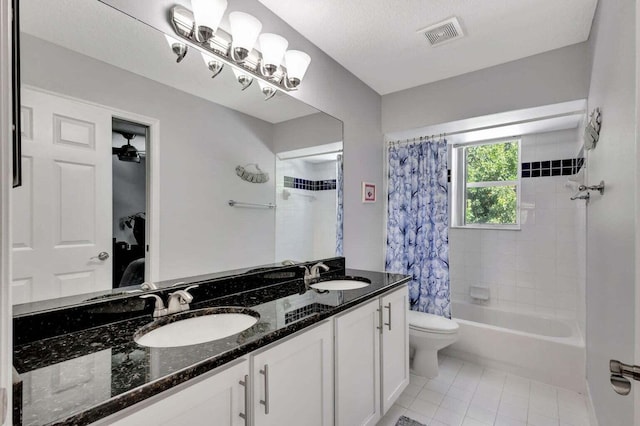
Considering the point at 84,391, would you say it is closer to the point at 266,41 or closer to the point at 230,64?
the point at 230,64

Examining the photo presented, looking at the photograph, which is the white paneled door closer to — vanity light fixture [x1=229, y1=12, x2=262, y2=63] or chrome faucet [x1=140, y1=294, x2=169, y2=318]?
chrome faucet [x1=140, y1=294, x2=169, y2=318]

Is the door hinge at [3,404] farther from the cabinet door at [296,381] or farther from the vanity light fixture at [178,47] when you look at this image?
the vanity light fixture at [178,47]

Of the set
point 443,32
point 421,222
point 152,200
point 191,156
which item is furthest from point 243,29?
point 421,222

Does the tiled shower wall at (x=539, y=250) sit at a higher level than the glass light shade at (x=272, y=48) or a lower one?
lower

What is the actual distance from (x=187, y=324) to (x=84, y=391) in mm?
527

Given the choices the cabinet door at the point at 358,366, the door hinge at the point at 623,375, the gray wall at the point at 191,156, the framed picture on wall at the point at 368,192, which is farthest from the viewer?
the framed picture on wall at the point at 368,192

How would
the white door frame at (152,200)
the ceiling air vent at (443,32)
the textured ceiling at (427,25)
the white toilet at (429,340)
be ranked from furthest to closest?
the white toilet at (429,340) → the ceiling air vent at (443,32) → the textured ceiling at (427,25) → the white door frame at (152,200)

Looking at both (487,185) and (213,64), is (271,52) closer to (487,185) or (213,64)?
(213,64)

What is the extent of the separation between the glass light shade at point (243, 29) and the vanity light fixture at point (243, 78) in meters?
0.12

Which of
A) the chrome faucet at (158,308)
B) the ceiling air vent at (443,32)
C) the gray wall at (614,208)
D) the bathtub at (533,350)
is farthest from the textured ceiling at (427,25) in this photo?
the bathtub at (533,350)

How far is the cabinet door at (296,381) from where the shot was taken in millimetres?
1029

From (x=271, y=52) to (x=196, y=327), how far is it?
1421mm

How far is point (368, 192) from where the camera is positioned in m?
2.70

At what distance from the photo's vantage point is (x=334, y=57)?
7.50 ft
